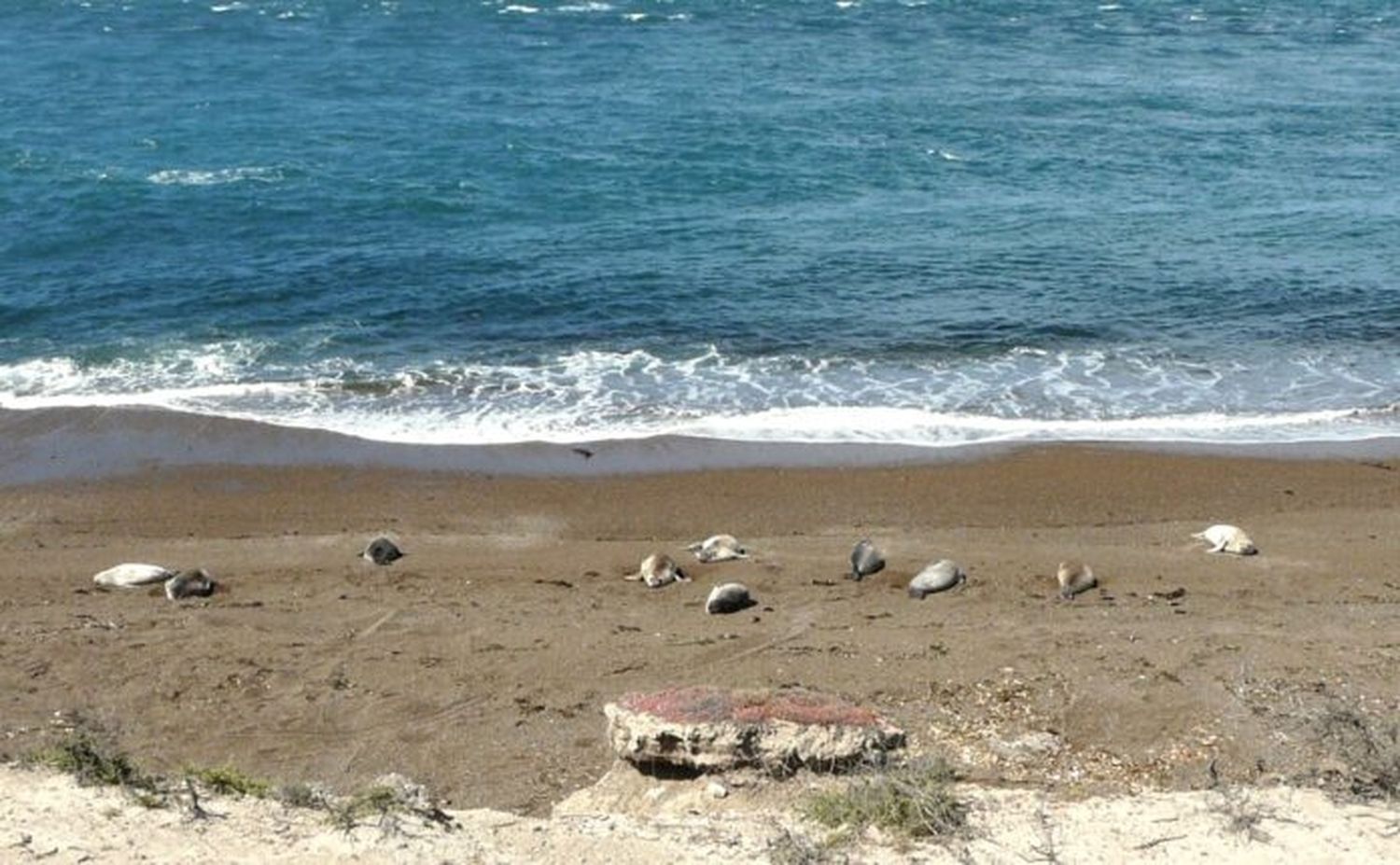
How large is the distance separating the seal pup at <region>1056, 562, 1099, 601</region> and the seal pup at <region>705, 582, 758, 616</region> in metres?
2.51

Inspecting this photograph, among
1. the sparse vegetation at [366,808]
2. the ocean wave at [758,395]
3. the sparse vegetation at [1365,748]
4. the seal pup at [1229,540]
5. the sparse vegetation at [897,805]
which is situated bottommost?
the ocean wave at [758,395]

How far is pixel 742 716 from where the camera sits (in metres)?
9.48

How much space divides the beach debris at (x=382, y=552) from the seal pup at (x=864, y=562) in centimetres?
391

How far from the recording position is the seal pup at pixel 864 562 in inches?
547

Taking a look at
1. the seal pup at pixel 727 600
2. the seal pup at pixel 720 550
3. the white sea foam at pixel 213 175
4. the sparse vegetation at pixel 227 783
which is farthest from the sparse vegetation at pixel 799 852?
the white sea foam at pixel 213 175

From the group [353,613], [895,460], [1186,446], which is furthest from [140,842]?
[1186,446]

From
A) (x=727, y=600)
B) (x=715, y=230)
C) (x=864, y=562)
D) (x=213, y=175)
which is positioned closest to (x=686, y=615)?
(x=727, y=600)

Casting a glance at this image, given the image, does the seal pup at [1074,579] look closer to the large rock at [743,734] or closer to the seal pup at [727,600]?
the seal pup at [727,600]

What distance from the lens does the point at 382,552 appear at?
570 inches

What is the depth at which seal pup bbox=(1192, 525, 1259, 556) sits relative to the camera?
1438 cm

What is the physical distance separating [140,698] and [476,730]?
7.87ft

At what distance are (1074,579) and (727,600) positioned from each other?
279 cm

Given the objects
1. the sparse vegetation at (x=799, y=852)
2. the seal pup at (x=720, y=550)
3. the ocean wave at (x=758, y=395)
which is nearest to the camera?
the sparse vegetation at (x=799, y=852)

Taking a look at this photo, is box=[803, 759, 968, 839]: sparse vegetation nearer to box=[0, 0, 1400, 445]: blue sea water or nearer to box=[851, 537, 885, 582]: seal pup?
box=[851, 537, 885, 582]: seal pup
